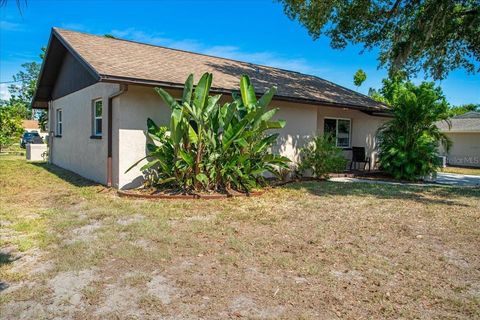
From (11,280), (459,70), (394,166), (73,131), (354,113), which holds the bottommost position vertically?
(11,280)

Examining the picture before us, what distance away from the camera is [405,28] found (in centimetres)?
1551

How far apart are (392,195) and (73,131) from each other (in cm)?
1139

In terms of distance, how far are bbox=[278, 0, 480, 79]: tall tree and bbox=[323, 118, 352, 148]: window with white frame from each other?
9.74ft

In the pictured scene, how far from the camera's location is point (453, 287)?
3.90m

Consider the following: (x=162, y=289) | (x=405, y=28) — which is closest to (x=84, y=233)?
(x=162, y=289)

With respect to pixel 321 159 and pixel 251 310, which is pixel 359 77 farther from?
pixel 251 310

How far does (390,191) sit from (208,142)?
5287 mm

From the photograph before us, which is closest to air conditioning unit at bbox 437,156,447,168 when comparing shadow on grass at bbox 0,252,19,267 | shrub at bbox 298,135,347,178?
shrub at bbox 298,135,347,178

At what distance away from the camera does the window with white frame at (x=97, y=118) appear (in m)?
11.8

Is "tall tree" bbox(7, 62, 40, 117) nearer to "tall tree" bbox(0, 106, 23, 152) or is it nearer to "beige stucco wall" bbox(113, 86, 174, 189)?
"tall tree" bbox(0, 106, 23, 152)

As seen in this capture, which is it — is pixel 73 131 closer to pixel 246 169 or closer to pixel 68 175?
pixel 68 175

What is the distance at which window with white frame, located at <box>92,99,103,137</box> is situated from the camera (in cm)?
1176

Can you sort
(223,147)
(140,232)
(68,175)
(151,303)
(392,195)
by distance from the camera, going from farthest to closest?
(68,175)
(392,195)
(223,147)
(140,232)
(151,303)

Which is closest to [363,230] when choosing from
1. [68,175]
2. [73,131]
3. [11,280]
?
[11,280]
